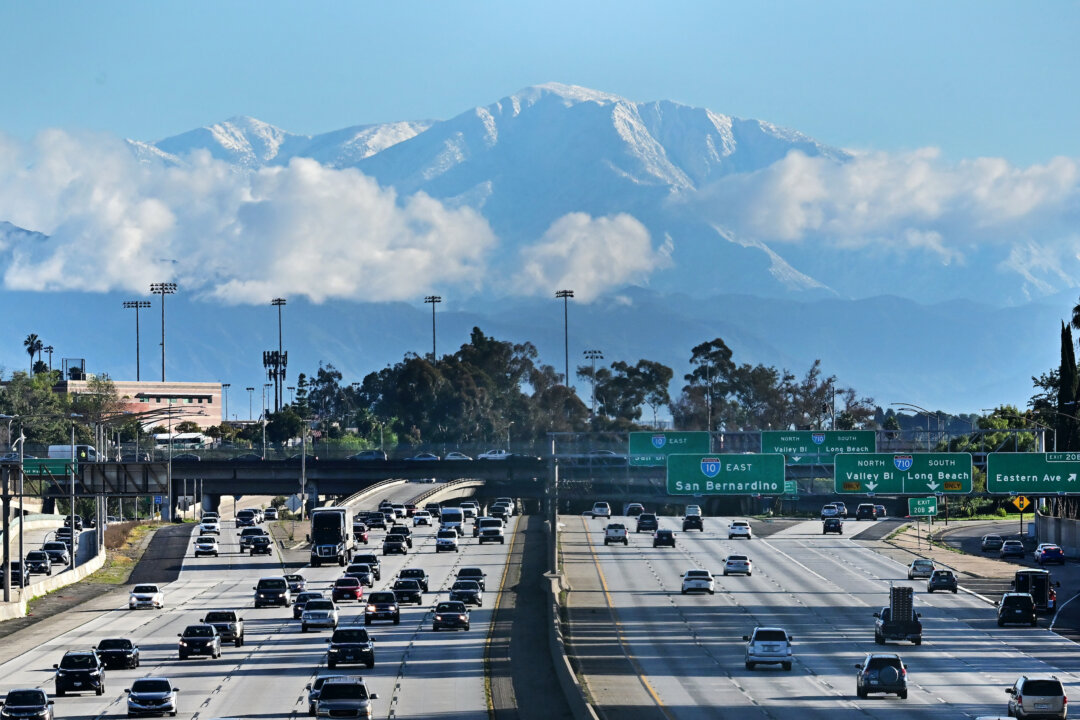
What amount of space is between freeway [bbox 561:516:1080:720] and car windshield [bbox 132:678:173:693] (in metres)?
12.4

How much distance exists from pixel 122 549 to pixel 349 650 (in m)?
71.7

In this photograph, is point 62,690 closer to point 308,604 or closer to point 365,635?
point 365,635

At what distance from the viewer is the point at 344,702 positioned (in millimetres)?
44375

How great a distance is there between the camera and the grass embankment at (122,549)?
10487 cm

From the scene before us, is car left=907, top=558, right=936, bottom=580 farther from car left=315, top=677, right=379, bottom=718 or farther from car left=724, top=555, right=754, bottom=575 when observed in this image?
car left=315, top=677, right=379, bottom=718

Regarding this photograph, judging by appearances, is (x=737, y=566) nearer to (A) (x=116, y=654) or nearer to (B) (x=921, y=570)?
(B) (x=921, y=570)

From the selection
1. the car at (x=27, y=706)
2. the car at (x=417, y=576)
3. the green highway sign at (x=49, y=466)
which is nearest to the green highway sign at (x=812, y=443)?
the car at (x=417, y=576)

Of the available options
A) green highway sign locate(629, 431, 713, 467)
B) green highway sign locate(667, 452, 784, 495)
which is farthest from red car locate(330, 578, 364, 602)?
green highway sign locate(629, 431, 713, 467)

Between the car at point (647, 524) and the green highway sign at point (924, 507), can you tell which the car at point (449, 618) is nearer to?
the green highway sign at point (924, 507)

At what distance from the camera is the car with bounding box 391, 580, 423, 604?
277 feet

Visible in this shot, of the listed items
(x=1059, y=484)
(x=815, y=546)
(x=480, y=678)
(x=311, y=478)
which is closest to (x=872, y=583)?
(x=1059, y=484)

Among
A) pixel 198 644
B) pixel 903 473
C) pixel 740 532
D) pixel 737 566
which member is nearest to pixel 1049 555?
pixel 737 566

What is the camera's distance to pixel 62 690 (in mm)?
51438

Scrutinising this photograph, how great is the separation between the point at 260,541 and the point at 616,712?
Result: 74901 millimetres
